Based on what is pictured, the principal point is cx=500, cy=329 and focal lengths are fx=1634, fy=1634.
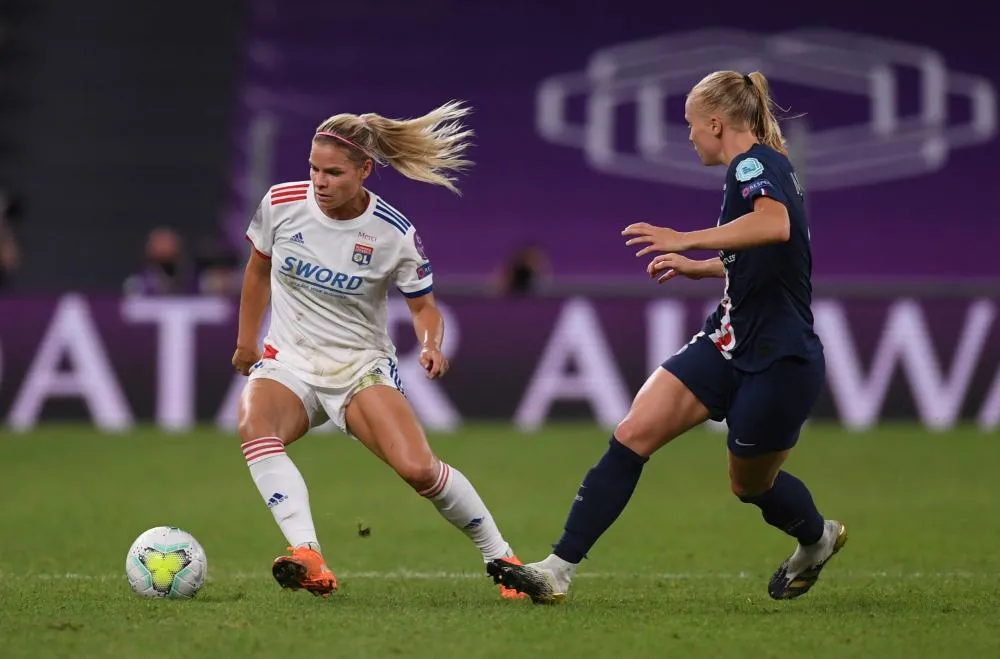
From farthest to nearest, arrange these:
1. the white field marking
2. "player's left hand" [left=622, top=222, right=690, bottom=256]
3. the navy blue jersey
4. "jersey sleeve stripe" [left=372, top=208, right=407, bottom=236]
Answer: the white field marking
"jersey sleeve stripe" [left=372, top=208, right=407, bottom=236]
the navy blue jersey
"player's left hand" [left=622, top=222, right=690, bottom=256]

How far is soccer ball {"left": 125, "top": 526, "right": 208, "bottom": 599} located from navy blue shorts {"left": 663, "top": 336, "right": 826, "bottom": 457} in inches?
81.1

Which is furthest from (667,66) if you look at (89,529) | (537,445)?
(89,529)

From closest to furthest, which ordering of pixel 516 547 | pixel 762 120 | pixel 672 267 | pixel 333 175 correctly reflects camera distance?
pixel 672 267, pixel 762 120, pixel 333 175, pixel 516 547

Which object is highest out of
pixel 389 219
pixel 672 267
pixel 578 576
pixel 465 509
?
pixel 672 267

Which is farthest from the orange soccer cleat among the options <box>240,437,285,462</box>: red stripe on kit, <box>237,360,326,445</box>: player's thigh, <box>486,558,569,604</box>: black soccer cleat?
<box>486,558,569,604</box>: black soccer cleat

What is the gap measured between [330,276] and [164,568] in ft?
4.43

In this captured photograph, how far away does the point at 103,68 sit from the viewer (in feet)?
70.2

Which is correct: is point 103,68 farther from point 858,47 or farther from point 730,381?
point 730,381

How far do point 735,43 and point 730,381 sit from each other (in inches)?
613

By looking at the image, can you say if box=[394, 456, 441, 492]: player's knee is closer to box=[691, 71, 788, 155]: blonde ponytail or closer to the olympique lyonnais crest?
the olympique lyonnais crest

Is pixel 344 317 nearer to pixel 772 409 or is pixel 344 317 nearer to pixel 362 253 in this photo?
pixel 362 253

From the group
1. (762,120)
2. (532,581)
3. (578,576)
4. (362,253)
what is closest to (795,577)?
(532,581)

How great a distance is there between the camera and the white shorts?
6727 millimetres

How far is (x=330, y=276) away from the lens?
674 cm
